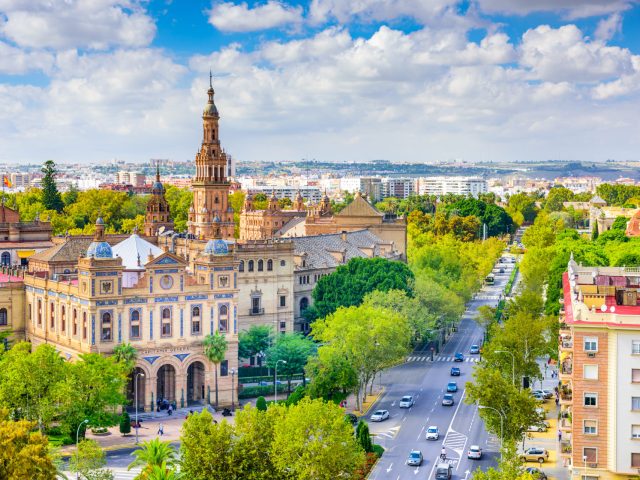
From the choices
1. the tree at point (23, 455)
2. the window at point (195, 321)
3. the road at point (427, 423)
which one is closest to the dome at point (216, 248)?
the window at point (195, 321)

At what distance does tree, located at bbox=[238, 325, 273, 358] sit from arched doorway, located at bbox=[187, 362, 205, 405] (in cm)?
931

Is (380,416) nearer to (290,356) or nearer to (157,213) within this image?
(290,356)

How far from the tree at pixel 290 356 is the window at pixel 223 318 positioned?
→ 564 centimetres

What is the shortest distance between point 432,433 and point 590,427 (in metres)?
24.2

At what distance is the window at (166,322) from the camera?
103688 mm

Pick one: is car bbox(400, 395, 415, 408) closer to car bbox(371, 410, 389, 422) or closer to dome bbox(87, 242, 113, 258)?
car bbox(371, 410, 389, 422)

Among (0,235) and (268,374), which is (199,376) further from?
(0,235)

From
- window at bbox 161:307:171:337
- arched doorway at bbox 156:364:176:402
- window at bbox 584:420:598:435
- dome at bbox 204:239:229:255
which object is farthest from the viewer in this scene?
dome at bbox 204:239:229:255

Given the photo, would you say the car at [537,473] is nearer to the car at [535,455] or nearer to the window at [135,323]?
the car at [535,455]

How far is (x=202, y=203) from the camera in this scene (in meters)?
158

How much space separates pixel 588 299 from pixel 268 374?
48062 millimetres

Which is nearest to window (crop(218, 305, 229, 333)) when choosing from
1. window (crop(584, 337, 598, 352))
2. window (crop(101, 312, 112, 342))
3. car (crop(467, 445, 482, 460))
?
window (crop(101, 312, 112, 342))

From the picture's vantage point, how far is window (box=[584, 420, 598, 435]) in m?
67.8

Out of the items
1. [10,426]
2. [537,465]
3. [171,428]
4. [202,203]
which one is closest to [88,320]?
[171,428]
